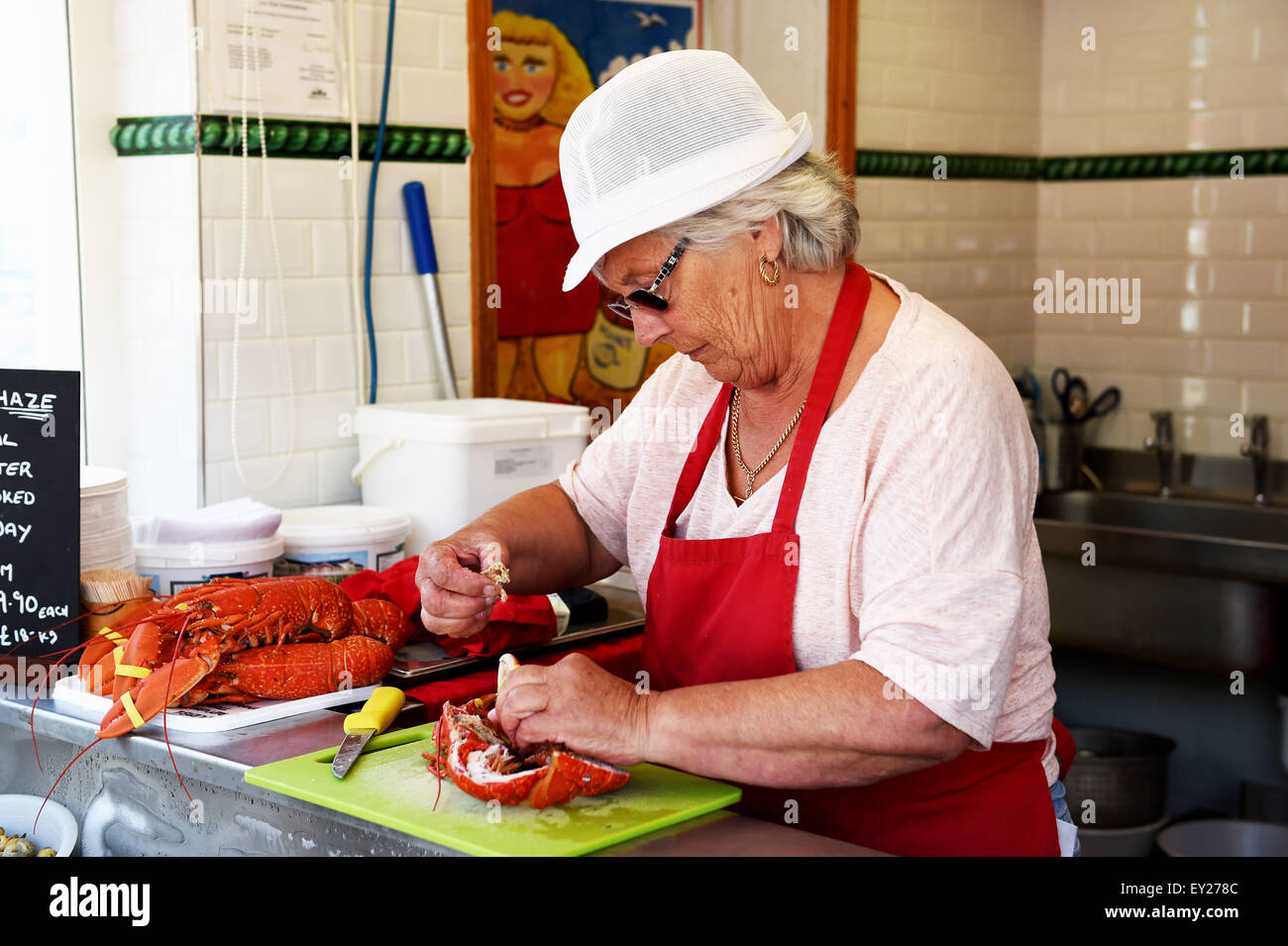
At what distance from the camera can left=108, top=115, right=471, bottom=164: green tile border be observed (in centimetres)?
298

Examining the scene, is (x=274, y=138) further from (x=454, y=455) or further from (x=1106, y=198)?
(x=1106, y=198)

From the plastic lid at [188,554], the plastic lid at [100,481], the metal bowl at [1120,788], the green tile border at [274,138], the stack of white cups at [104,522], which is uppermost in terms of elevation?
the green tile border at [274,138]

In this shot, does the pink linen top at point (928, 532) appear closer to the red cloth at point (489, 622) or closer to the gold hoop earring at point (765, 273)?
the gold hoop earring at point (765, 273)

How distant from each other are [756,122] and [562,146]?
0.29 metres

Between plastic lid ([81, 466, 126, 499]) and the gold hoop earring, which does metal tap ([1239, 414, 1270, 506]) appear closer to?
the gold hoop earring

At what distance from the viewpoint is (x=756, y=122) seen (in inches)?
74.7

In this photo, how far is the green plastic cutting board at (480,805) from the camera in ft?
5.21

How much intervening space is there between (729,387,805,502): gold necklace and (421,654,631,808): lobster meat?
0.52 meters

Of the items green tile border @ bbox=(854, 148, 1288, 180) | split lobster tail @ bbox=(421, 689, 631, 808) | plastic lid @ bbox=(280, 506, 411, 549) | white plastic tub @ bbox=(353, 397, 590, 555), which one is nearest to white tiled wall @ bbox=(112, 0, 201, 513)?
plastic lid @ bbox=(280, 506, 411, 549)


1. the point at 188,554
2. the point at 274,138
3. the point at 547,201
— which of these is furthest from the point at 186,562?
the point at 547,201

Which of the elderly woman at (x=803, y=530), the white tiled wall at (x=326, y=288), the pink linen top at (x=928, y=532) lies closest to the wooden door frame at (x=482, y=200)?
the white tiled wall at (x=326, y=288)

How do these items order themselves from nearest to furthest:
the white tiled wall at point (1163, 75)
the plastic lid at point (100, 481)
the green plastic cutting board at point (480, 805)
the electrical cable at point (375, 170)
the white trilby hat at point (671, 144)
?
the green plastic cutting board at point (480, 805) < the white trilby hat at point (671, 144) < the plastic lid at point (100, 481) < the electrical cable at point (375, 170) < the white tiled wall at point (1163, 75)

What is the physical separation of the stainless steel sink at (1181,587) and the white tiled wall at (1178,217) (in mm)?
291


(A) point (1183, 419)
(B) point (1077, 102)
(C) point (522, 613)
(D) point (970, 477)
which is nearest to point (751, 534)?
(D) point (970, 477)
